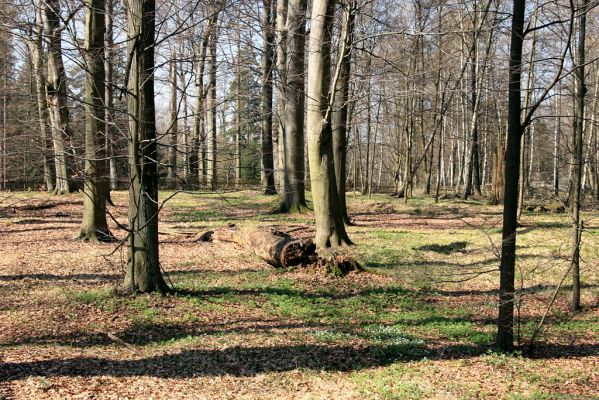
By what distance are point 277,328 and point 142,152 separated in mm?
3310

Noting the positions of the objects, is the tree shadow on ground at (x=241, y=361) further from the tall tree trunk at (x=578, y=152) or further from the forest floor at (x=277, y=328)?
the tall tree trunk at (x=578, y=152)

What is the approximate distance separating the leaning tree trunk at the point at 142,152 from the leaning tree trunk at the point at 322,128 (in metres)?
4.01

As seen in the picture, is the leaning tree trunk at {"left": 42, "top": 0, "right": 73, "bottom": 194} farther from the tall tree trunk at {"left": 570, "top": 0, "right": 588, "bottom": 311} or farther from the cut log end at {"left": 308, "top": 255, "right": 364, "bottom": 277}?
the tall tree trunk at {"left": 570, "top": 0, "right": 588, "bottom": 311}

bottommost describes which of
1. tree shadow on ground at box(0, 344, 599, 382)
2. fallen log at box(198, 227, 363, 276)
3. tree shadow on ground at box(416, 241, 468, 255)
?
tree shadow on ground at box(0, 344, 599, 382)

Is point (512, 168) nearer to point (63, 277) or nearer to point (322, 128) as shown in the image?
point (322, 128)

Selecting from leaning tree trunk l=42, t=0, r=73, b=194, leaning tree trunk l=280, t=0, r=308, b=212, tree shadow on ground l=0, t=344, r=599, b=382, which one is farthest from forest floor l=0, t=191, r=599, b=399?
→ leaning tree trunk l=280, t=0, r=308, b=212

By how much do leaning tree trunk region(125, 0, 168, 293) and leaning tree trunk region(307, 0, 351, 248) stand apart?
4.01 meters

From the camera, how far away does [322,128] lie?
435 inches

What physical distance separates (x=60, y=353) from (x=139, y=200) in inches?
103

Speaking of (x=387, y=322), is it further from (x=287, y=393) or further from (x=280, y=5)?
(x=280, y=5)

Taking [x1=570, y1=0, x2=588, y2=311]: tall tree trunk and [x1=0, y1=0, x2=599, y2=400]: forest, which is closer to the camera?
[x1=0, y1=0, x2=599, y2=400]: forest

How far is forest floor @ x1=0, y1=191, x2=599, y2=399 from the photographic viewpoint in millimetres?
5801

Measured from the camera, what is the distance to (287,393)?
5.71 meters

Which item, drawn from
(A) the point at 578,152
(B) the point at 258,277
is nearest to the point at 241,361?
(B) the point at 258,277
